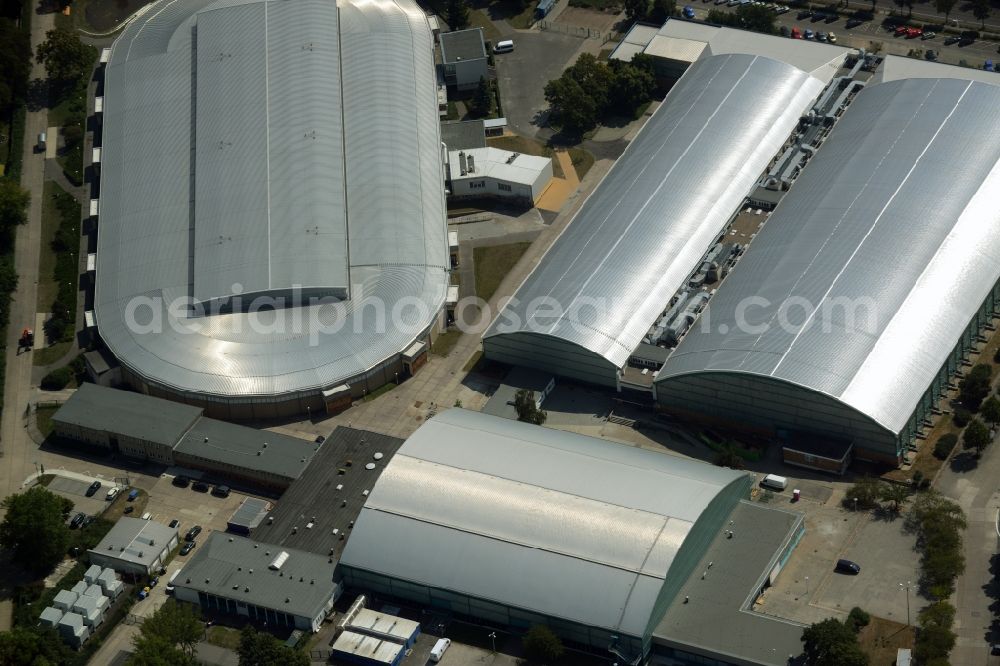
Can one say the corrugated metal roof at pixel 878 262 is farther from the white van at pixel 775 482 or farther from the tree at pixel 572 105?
the tree at pixel 572 105

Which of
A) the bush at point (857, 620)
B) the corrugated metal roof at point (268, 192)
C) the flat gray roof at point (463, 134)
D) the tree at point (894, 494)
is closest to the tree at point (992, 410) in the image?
the tree at point (894, 494)

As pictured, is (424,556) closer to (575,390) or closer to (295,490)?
(295,490)

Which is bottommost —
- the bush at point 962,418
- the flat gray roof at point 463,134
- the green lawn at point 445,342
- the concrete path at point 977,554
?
the green lawn at point 445,342

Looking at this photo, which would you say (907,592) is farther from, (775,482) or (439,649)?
(439,649)

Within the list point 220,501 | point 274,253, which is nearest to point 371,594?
point 220,501

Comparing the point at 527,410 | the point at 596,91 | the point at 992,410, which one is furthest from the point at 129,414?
the point at 992,410
